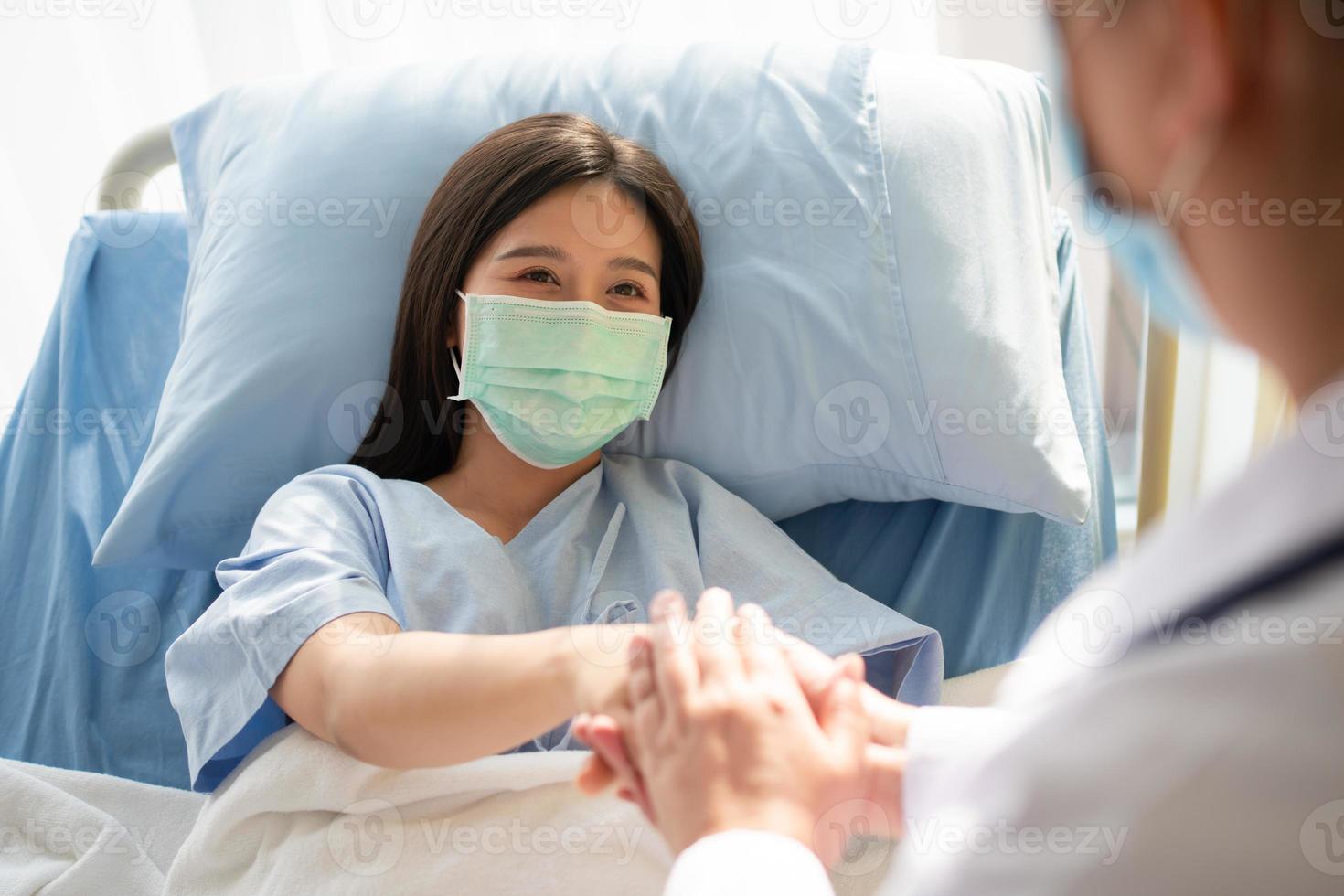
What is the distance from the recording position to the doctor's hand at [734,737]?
74 centimetres

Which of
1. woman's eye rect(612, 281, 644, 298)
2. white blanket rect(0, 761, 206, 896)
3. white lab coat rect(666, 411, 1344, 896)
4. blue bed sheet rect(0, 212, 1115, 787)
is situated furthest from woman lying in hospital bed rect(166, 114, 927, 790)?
white lab coat rect(666, 411, 1344, 896)

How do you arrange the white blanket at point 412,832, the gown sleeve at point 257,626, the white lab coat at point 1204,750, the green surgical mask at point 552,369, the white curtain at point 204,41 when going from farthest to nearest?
the white curtain at point 204,41 → the green surgical mask at point 552,369 → the gown sleeve at point 257,626 → the white blanket at point 412,832 → the white lab coat at point 1204,750

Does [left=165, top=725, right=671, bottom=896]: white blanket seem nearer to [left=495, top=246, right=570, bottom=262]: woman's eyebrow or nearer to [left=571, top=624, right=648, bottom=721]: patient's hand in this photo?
[left=571, top=624, right=648, bottom=721]: patient's hand

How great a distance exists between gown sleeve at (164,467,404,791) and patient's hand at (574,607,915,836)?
1.19ft

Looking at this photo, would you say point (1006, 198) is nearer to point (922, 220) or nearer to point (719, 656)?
point (922, 220)

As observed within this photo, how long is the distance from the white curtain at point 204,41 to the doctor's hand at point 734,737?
153 centimetres

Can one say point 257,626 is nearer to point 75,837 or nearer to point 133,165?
point 75,837

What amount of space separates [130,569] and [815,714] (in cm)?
121

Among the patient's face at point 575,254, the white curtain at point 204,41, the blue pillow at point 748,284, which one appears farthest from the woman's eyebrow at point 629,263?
the white curtain at point 204,41

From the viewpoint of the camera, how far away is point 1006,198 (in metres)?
1.49

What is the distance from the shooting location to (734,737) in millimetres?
787

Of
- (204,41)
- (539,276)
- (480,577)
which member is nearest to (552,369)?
(539,276)

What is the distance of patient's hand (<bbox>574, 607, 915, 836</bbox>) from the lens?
0.86m

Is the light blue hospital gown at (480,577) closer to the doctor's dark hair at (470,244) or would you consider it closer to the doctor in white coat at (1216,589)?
the doctor's dark hair at (470,244)
